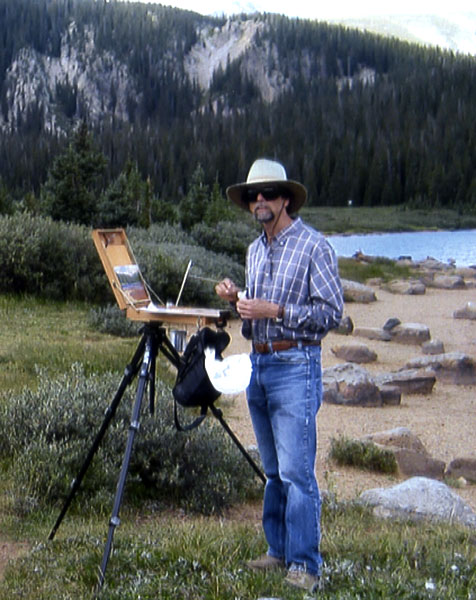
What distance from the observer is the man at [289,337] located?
3814 millimetres

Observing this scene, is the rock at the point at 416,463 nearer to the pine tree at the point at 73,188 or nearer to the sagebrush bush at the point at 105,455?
the sagebrush bush at the point at 105,455

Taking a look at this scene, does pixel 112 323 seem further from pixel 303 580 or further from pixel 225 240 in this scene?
pixel 225 240

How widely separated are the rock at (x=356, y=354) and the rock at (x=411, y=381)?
221cm

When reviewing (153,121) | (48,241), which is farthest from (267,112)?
(48,241)

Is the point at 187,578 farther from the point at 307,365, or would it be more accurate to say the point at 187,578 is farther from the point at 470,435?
the point at 470,435

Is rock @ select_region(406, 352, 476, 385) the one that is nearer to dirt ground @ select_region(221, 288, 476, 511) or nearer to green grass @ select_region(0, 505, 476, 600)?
dirt ground @ select_region(221, 288, 476, 511)

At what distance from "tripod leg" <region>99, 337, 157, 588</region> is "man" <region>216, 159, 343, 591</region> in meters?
0.59

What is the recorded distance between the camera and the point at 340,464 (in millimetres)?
8312

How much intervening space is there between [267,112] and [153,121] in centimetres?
2575

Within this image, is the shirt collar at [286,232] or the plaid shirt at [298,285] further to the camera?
the shirt collar at [286,232]

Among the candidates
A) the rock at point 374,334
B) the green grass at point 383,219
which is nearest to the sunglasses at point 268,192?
the rock at point 374,334

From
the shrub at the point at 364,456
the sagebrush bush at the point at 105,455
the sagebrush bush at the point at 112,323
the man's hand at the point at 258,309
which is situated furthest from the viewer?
the sagebrush bush at the point at 112,323

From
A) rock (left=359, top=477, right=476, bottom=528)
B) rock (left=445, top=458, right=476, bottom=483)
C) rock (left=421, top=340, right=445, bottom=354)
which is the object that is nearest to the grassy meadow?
rock (left=359, top=477, right=476, bottom=528)

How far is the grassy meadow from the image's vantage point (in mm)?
3869
